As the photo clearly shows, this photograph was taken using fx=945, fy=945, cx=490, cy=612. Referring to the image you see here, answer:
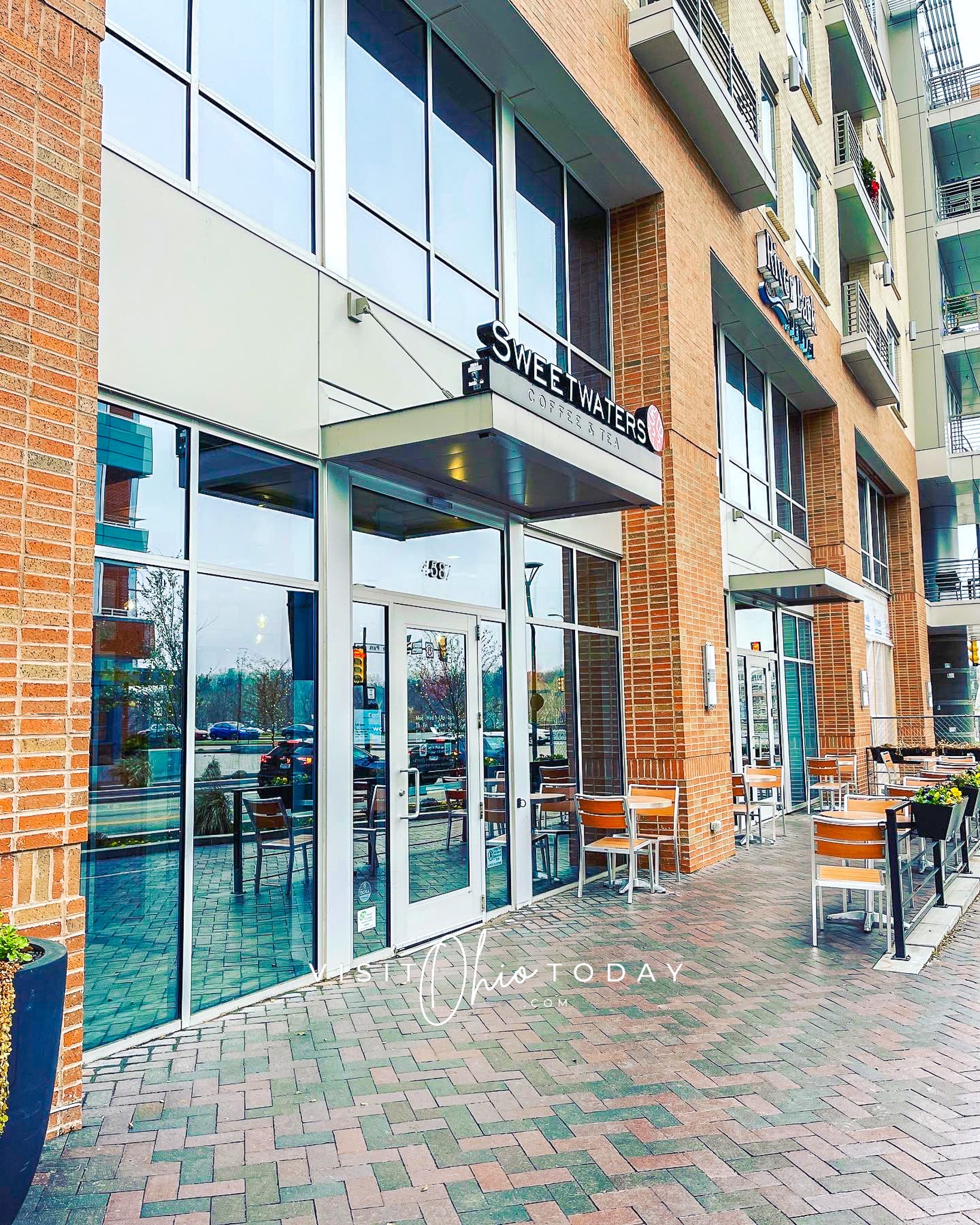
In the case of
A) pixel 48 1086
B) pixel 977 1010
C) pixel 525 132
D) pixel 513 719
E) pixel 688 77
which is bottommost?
pixel 977 1010

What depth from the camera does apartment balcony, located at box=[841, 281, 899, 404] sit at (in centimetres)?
1873

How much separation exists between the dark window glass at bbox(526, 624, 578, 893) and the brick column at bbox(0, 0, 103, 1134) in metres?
5.13

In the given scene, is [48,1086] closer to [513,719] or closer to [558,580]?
[513,719]

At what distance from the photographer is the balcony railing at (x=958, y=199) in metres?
28.5

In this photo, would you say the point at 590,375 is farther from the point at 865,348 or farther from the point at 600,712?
the point at 865,348

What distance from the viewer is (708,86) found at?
10633 mm

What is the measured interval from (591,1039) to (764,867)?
6166 millimetres

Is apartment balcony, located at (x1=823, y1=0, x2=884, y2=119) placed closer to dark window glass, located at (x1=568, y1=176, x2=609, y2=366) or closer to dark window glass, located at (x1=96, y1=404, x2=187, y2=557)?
dark window glass, located at (x1=568, y1=176, x2=609, y2=366)

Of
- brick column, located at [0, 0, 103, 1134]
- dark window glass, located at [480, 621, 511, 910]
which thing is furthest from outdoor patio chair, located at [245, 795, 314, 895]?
dark window glass, located at [480, 621, 511, 910]

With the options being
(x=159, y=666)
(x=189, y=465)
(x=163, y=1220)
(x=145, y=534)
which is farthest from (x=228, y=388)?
(x=163, y=1220)

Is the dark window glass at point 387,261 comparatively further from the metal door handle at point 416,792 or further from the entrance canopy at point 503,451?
the metal door handle at point 416,792

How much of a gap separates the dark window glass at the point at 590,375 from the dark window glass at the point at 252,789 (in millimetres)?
5379

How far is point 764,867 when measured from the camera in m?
10.7

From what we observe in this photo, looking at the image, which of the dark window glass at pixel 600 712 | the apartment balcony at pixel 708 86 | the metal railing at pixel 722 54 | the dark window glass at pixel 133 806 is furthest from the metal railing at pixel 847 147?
the dark window glass at pixel 133 806
